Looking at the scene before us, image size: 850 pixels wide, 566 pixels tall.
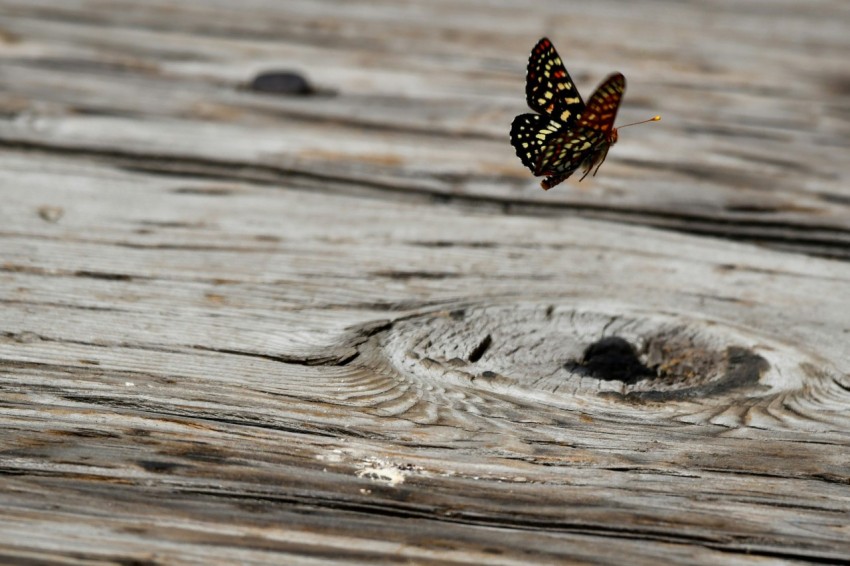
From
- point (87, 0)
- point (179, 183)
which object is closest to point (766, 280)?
point (179, 183)

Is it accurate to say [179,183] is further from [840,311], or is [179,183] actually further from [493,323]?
[840,311]

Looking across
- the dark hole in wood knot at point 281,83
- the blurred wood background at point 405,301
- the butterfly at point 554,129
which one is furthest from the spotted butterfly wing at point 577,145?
the dark hole in wood knot at point 281,83

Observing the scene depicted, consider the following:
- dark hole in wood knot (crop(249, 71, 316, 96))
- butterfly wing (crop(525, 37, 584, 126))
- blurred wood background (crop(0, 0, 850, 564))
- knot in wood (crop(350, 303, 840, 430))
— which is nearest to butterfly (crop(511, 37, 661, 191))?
butterfly wing (crop(525, 37, 584, 126))

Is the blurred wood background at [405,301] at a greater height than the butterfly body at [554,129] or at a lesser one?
lesser

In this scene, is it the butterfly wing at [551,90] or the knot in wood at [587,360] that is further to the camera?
the butterfly wing at [551,90]

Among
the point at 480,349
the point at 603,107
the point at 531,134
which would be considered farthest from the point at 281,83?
the point at 480,349

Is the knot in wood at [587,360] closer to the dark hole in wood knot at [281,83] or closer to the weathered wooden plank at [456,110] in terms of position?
the weathered wooden plank at [456,110]

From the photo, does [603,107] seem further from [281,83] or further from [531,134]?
[281,83]
